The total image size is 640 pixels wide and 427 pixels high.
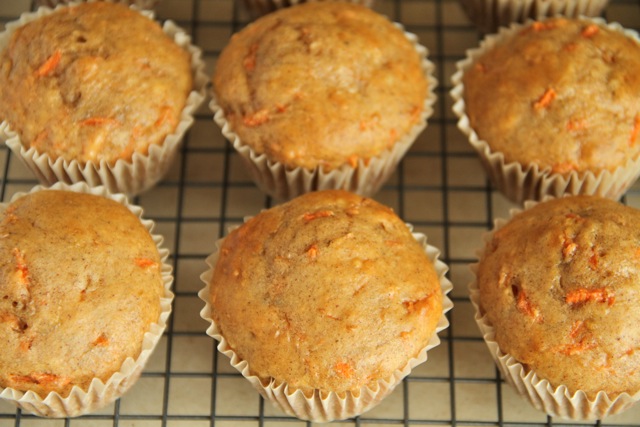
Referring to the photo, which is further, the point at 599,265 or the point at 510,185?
the point at 510,185

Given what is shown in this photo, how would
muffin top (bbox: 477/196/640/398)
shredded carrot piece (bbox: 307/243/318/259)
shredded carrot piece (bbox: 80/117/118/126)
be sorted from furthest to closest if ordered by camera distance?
shredded carrot piece (bbox: 80/117/118/126)
shredded carrot piece (bbox: 307/243/318/259)
muffin top (bbox: 477/196/640/398)

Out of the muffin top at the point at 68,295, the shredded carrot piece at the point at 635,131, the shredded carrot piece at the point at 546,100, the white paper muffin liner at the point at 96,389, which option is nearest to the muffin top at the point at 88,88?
the white paper muffin liner at the point at 96,389

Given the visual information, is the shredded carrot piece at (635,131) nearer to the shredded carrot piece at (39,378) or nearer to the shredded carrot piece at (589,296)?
the shredded carrot piece at (589,296)

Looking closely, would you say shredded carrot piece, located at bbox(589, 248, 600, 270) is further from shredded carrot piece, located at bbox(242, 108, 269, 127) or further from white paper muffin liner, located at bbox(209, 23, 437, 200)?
shredded carrot piece, located at bbox(242, 108, 269, 127)

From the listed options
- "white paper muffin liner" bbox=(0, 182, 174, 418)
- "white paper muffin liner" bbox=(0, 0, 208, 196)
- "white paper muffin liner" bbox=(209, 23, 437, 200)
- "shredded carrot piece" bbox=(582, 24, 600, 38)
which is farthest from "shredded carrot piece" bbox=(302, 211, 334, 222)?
"shredded carrot piece" bbox=(582, 24, 600, 38)

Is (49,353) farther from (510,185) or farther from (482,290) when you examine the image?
(510,185)

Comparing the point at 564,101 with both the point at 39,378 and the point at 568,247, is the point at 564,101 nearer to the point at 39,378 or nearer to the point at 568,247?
the point at 568,247

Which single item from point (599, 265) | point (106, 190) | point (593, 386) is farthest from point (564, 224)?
point (106, 190)
